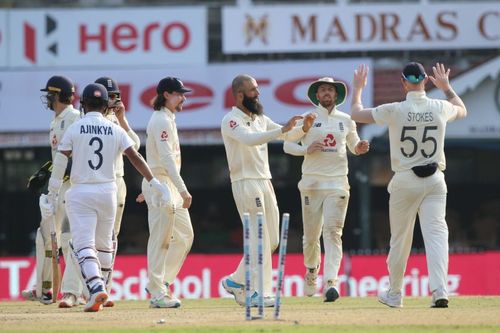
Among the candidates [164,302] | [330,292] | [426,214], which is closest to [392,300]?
[426,214]

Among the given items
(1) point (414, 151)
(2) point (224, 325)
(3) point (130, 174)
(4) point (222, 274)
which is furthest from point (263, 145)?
(3) point (130, 174)

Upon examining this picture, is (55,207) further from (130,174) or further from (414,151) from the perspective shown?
(130,174)

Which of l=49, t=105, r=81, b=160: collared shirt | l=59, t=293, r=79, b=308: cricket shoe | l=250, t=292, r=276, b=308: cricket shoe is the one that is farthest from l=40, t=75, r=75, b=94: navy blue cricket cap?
l=250, t=292, r=276, b=308: cricket shoe

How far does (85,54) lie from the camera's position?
1099 inches

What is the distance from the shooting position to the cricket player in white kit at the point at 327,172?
53.8 ft

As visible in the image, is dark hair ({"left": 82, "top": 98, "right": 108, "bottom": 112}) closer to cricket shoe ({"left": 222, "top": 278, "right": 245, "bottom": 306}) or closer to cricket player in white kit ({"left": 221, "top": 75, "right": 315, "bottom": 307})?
cricket player in white kit ({"left": 221, "top": 75, "right": 315, "bottom": 307})

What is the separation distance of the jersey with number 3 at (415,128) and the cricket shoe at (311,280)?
2.54 m

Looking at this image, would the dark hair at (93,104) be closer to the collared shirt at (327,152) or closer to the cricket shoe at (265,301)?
the cricket shoe at (265,301)

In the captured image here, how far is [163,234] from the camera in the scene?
1536 centimetres

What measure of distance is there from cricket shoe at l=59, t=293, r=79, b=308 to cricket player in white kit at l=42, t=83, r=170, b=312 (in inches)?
45.3

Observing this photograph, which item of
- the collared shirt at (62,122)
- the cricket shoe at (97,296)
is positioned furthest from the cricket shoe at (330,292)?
the collared shirt at (62,122)

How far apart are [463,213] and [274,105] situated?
584 cm

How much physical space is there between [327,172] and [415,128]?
6.67 ft

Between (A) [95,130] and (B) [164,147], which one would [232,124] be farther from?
(A) [95,130]
